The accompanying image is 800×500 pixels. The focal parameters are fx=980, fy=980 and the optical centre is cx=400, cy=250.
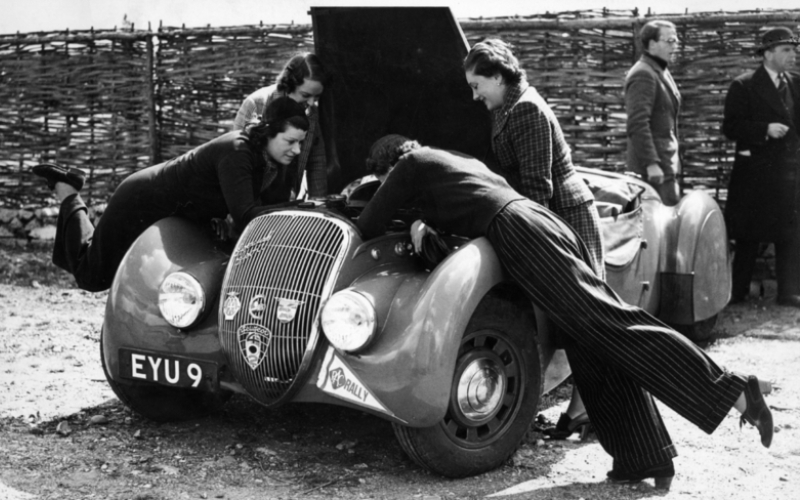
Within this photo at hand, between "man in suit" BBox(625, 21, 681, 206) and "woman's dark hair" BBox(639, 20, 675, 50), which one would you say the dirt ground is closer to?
"man in suit" BBox(625, 21, 681, 206)

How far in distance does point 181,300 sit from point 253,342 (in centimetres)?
46

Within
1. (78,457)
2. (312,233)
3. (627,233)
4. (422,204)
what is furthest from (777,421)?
(78,457)

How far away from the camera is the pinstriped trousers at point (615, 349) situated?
385cm

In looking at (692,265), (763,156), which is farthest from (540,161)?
(763,156)

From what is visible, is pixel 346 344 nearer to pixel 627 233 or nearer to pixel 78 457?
pixel 78 457

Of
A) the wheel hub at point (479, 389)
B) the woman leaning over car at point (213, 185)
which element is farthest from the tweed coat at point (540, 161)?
the woman leaning over car at point (213, 185)

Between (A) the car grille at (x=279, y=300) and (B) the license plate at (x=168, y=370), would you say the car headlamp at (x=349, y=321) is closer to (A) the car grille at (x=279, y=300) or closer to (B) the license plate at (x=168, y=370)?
(A) the car grille at (x=279, y=300)

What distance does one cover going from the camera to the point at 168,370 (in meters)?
4.23

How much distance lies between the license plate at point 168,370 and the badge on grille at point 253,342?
197 mm

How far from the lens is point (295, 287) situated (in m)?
4.03

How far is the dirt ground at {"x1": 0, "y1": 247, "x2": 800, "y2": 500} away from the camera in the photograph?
3869mm

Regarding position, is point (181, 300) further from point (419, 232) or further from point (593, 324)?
point (593, 324)

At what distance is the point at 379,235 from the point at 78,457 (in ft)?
5.27

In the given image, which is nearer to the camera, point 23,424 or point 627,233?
point 23,424
